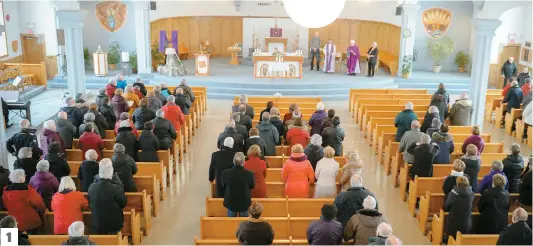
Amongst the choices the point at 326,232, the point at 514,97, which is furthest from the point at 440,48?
the point at 326,232

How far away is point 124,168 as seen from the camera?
7574 mm

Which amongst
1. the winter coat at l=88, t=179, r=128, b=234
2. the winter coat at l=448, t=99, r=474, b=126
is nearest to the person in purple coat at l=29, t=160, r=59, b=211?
the winter coat at l=88, t=179, r=128, b=234

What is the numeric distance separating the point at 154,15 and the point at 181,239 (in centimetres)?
1461

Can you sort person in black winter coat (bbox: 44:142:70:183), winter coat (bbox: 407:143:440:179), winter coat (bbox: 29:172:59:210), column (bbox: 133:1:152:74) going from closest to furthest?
1. winter coat (bbox: 29:172:59:210)
2. person in black winter coat (bbox: 44:142:70:183)
3. winter coat (bbox: 407:143:440:179)
4. column (bbox: 133:1:152:74)

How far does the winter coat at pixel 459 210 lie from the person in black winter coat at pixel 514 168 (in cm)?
142

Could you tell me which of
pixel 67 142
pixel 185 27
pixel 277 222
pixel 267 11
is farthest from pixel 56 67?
pixel 277 222

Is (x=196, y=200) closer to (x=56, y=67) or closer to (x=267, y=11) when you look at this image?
(x=56, y=67)

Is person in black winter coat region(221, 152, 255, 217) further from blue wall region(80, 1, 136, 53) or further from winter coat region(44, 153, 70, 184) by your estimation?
blue wall region(80, 1, 136, 53)

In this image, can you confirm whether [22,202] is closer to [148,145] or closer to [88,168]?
[88,168]

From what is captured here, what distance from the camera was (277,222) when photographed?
661 centimetres

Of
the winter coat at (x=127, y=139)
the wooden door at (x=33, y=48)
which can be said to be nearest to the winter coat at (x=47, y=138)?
the winter coat at (x=127, y=139)

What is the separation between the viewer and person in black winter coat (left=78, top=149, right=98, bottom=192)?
7.38 metres

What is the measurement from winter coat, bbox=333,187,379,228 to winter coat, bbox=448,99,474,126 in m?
6.60

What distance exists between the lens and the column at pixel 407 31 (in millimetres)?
19609
